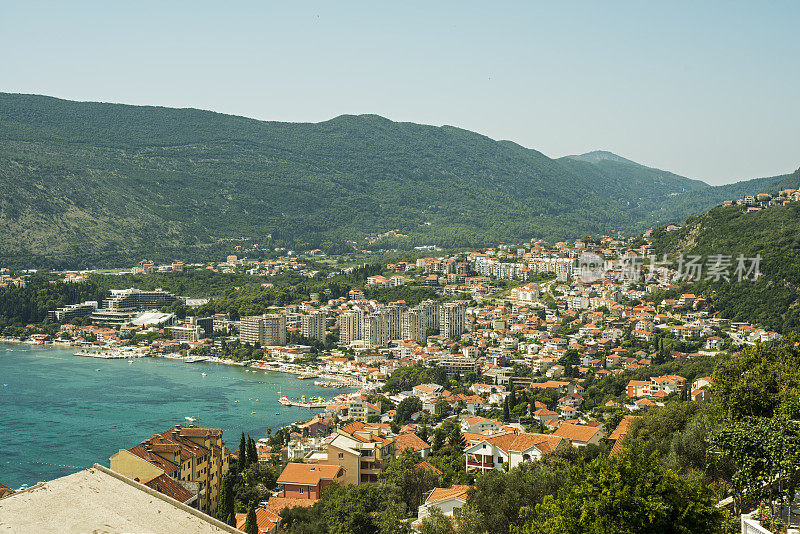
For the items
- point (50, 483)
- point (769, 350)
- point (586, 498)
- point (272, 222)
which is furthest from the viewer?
point (272, 222)

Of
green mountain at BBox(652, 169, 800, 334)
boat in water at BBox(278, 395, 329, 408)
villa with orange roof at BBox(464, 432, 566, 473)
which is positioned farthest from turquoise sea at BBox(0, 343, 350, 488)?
green mountain at BBox(652, 169, 800, 334)

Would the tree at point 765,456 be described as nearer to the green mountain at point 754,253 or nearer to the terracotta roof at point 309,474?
the terracotta roof at point 309,474

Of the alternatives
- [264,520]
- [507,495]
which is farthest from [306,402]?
[507,495]

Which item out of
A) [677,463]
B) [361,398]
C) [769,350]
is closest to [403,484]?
[677,463]

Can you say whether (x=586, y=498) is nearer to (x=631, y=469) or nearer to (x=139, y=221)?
(x=631, y=469)

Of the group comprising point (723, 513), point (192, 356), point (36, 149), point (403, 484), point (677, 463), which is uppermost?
point (36, 149)

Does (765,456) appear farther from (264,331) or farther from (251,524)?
(264,331)

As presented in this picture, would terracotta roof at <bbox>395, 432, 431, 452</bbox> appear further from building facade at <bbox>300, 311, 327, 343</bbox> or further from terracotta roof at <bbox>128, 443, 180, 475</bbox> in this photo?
building facade at <bbox>300, 311, 327, 343</bbox>
